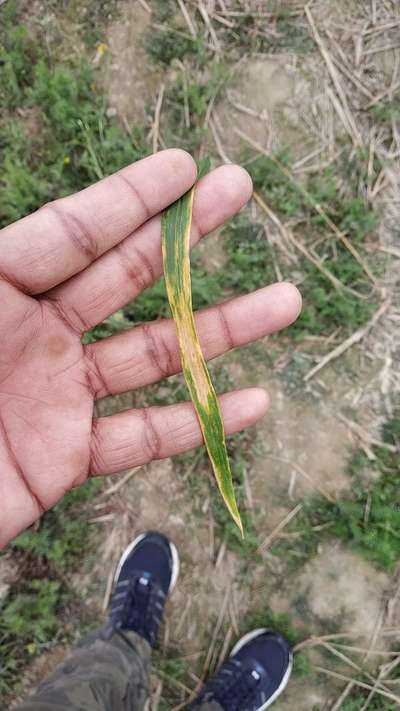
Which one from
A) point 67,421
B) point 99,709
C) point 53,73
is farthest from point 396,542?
point 53,73

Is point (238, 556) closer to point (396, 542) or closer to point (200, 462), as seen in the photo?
point (200, 462)

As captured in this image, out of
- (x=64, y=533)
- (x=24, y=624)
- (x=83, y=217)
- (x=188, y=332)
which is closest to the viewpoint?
(x=83, y=217)

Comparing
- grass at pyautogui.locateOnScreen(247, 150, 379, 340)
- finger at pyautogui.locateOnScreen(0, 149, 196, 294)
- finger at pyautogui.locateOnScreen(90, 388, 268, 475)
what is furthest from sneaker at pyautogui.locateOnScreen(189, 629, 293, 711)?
finger at pyautogui.locateOnScreen(0, 149, 196, 294)

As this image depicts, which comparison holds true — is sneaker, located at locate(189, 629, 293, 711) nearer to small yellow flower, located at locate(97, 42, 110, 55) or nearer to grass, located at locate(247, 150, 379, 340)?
grass, located at locate(247, 150, 379, 340)

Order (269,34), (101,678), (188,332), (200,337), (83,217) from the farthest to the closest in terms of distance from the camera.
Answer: (269,34), (101,678), (200,337), (188,332), (83,217)

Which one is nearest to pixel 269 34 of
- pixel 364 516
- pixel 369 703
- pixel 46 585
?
pixel 364 516

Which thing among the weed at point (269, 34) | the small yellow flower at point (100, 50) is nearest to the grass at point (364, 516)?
the weed at point (269, 34)

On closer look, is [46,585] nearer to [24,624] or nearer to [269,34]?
[24,624]
